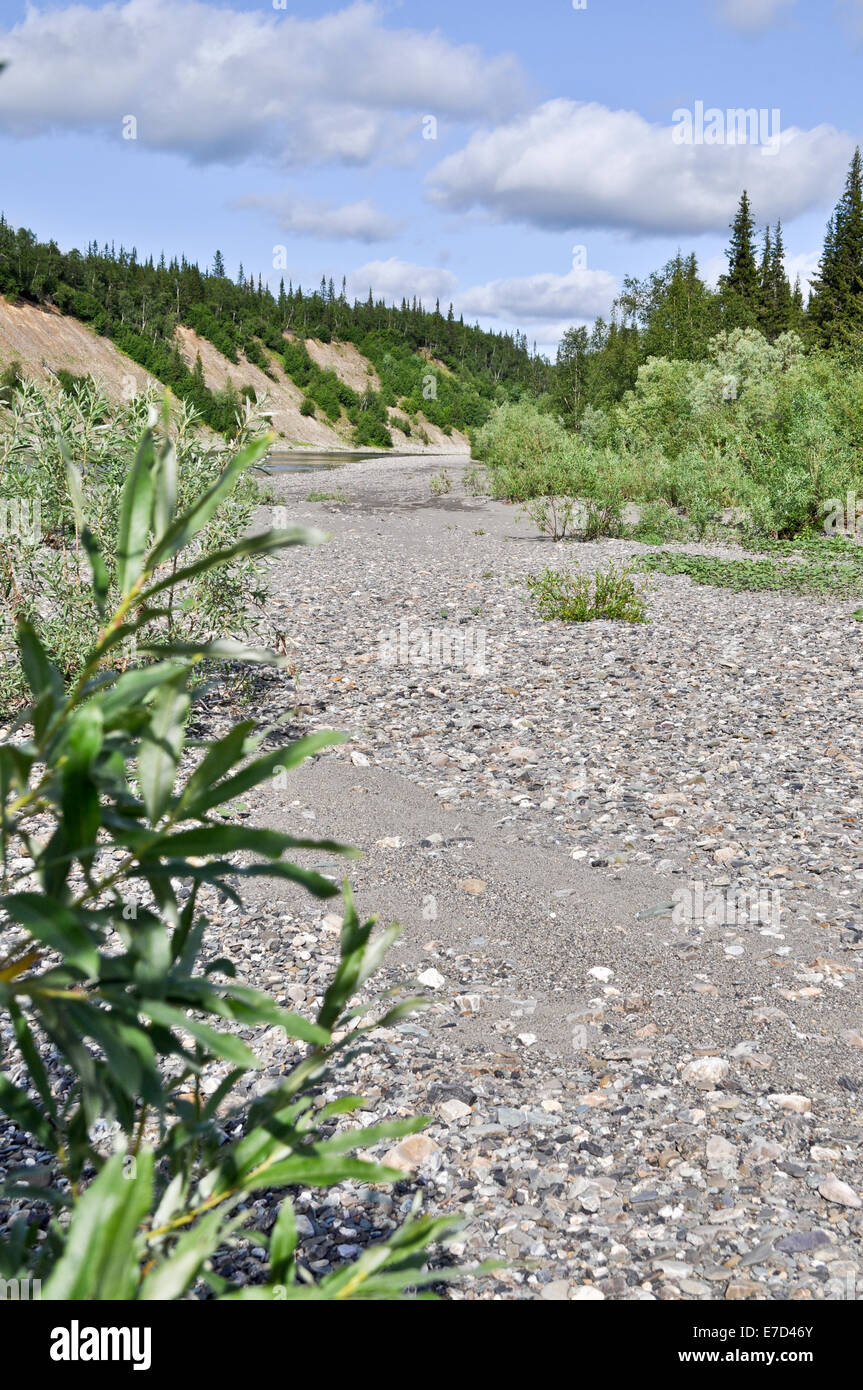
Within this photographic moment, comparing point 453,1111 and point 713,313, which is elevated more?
point 713,313

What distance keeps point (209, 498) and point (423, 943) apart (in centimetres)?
477

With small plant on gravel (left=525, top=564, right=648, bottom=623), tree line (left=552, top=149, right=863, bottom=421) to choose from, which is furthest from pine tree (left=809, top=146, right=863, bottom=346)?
small plant on gravel (left=525, top=564, right=648, bottom=623)

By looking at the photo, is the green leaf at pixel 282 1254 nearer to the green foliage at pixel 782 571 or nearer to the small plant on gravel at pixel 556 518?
the green foliage at pixel 782 571

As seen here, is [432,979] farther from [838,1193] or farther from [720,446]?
[720,446]

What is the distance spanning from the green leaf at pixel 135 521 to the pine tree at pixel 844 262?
61473 millimetres

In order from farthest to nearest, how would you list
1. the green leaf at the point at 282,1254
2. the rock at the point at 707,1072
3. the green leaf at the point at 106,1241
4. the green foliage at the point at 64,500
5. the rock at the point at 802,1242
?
the green foliage at the point at 64,500 → the rock at the point at 707,1072 → the rock at the point at 802,1242 → the green leaf at the point at 282,1254 → the green leaf at the point at 106,1241

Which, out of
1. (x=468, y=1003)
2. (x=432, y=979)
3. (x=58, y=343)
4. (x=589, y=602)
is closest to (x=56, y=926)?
(x=468, y=1003)

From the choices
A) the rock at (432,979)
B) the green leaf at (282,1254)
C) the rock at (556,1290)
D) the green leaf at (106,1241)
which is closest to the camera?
the green leaf at (106,1241)

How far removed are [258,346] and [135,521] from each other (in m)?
131

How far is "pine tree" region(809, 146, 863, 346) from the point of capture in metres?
56.9

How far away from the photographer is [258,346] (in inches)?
4820

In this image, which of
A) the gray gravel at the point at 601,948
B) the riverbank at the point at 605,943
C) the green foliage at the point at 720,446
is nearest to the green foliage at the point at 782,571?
the green foliage at the point at 720,446

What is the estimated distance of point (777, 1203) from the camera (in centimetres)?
357

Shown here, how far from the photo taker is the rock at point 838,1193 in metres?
3.57
